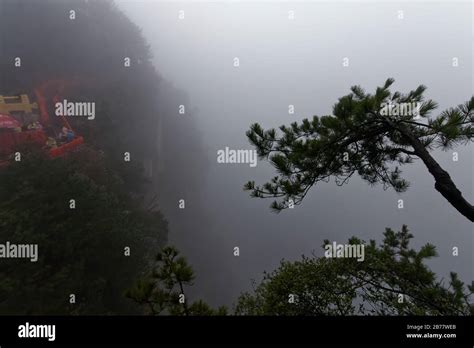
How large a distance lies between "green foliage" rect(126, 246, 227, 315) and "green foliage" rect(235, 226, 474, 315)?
125cm

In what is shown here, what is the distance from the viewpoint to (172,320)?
2650mm

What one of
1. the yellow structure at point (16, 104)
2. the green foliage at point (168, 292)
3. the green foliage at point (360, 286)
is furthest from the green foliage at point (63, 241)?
the green foliage at point (360, 286)

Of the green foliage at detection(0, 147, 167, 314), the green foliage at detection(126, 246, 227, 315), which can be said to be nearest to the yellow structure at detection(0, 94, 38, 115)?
the green foliage at detection(0, 147, 167, 314)

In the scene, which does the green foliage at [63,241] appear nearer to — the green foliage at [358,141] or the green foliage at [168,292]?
the green foliage at [168,292]

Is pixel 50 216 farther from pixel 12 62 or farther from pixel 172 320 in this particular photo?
pixel 12 62

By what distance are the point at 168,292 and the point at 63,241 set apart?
701 cm

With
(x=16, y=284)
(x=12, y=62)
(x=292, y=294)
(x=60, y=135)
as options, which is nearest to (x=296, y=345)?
(x=292, y=294)

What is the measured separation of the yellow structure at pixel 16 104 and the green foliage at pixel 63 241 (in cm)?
331

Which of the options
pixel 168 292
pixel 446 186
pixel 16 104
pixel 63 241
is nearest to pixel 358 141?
pixel 446 186

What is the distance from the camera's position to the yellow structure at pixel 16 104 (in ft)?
34.1

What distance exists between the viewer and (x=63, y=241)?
771cm

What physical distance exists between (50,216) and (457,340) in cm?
958

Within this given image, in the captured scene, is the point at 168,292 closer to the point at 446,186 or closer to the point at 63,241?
the point at 446,186

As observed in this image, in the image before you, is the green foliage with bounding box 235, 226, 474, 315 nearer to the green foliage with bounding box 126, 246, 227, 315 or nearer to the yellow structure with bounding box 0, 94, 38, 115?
the green foliage with bounding box 126, 246, 227, 315
